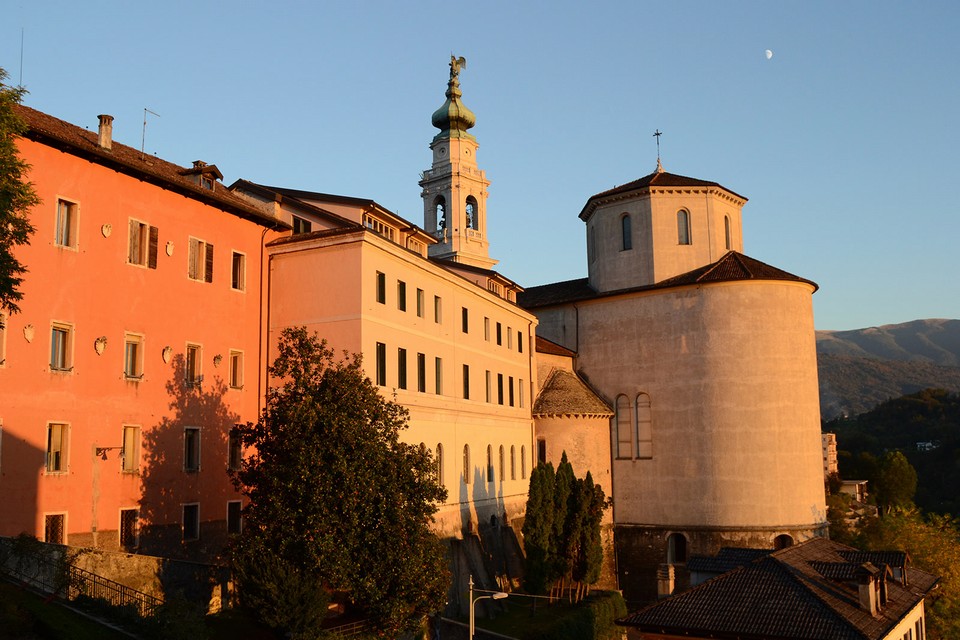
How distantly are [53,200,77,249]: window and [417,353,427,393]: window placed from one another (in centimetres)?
1413

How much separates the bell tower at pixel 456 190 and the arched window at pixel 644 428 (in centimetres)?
2988

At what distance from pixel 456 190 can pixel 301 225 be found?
43.8 metres

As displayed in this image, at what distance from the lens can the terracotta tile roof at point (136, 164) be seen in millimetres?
24312

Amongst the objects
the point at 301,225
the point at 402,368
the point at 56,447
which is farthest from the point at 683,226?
the point at 56,447

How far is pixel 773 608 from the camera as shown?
23.9m

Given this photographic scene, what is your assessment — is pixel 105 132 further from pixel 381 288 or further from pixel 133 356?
pixel 381 288

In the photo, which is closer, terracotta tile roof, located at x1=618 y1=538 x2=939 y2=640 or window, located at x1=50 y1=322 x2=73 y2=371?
terracotta tile roof, located at x1=618 y1=538 x2=939 y2=640

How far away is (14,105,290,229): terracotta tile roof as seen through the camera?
79.8 ft

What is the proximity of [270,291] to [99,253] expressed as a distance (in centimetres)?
768

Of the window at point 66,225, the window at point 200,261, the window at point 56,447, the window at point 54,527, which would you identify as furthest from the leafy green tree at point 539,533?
the window at point 66,225

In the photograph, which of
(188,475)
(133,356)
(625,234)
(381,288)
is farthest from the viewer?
(625,234)

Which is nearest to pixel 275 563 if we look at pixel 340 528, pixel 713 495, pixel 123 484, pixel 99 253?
pixel 340 528

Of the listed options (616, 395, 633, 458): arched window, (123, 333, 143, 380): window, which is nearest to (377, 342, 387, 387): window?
(123, 333, 143, 380): window

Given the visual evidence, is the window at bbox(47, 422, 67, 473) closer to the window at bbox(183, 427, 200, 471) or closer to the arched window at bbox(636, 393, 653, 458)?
the window at bbox(183, 427, 200, 471)
